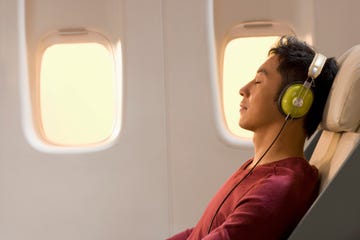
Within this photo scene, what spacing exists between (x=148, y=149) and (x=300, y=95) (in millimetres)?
993

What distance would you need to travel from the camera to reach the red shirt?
1132 mm

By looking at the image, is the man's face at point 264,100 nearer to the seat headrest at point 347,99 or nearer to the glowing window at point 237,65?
the seat headrest at point 347,99

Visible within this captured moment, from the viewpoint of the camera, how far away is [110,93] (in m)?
2.42

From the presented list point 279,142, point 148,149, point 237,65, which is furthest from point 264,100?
point 237,65

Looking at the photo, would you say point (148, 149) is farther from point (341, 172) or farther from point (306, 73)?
point (341, 172)

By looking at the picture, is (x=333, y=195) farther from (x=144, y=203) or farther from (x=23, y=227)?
(x=23, y=227)

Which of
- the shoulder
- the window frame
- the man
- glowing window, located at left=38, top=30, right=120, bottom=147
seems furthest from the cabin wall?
the shoulder

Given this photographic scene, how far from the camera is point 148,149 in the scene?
2146 mm

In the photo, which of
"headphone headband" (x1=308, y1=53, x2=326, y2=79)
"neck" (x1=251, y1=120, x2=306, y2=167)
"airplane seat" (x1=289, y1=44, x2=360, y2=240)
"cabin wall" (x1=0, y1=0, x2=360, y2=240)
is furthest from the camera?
"cabin wall" (x1=0, y1=0, x2=360, y2=240)

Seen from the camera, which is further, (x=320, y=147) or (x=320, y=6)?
(x=320, y=6)

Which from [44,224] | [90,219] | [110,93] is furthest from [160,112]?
[44,224]

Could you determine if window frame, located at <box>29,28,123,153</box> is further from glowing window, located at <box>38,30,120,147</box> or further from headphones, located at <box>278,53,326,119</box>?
headphones, located at <box>278,53,326,119</box>

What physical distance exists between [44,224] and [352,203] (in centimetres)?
147

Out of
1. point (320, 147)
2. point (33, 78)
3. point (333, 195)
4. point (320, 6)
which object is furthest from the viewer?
point (33, 78)
